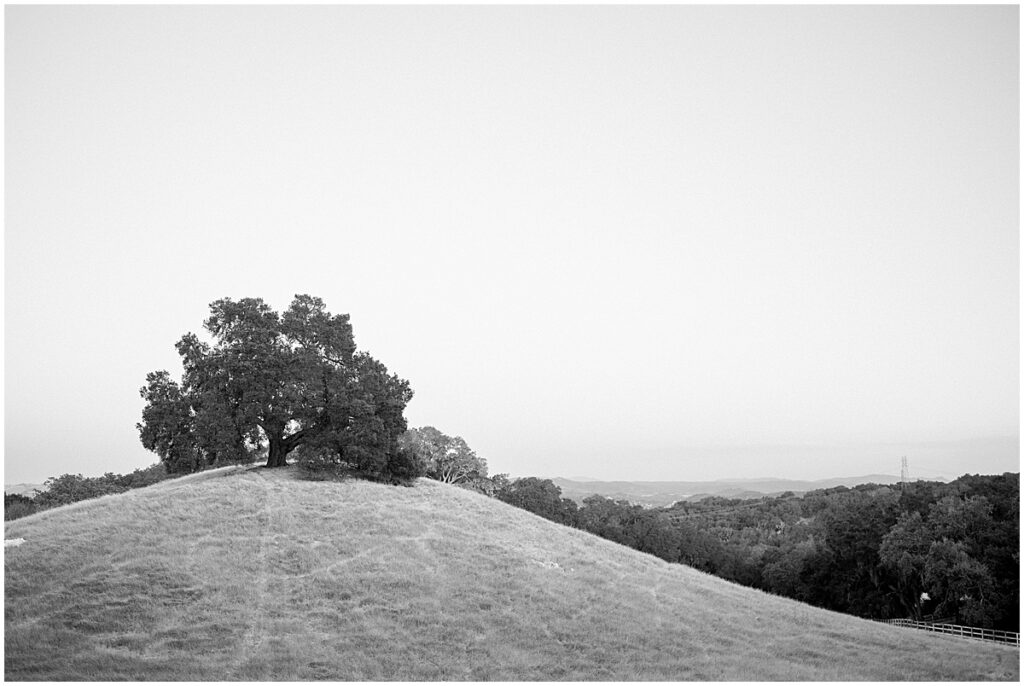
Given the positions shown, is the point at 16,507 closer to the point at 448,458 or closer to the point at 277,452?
the point at 277,452

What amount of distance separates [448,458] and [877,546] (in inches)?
1151

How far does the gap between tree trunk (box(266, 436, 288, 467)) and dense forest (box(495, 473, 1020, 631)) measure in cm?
2372

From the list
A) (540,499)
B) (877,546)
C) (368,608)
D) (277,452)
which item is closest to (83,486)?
(277,452)

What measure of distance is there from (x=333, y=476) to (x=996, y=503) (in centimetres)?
3784

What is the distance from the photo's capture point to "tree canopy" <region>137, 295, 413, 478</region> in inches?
1344

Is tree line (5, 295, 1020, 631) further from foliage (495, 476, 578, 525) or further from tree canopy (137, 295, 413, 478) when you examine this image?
foliage (495, 476, 578, 525)

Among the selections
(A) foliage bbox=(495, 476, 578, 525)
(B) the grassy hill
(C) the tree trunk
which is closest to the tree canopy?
(C) the tree trunk

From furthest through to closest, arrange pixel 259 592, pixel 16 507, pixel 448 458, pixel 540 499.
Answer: pixel 540 499 → pixel 448 458 → pixel 16 507 → pixel 259 592

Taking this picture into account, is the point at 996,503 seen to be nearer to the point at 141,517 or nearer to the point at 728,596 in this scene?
the point at 728,596

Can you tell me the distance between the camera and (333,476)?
35.7 meters

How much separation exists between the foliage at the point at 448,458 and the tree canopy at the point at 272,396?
46.3 feet

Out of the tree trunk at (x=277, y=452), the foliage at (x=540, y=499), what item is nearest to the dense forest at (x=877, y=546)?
the foliage at (x=540, y=499)

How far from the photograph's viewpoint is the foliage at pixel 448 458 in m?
51.2

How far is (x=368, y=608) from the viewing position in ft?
75.4
